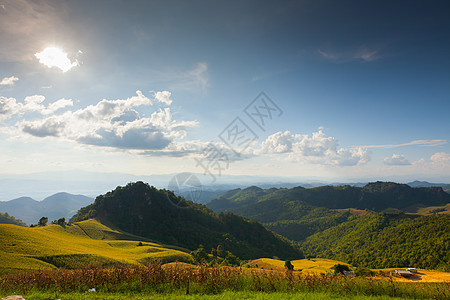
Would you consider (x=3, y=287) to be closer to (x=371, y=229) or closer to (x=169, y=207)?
(x=169, y=207)

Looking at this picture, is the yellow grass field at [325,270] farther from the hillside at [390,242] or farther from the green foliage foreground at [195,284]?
the hillside at [390,242]

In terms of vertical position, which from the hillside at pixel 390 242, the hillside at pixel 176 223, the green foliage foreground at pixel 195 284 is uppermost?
the green foliage foreground at pixel 195 284

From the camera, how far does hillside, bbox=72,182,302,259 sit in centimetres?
9366

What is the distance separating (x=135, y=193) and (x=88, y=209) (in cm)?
2036

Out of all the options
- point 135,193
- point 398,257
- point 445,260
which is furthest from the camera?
point 135,193

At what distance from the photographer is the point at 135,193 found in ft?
352

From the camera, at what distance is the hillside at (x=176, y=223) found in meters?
93.7

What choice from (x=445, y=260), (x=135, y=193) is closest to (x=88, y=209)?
(x=135, y=193)

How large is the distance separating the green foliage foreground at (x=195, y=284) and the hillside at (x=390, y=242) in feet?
262

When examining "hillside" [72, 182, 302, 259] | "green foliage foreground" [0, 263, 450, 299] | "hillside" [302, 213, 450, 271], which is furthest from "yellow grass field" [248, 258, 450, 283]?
"hillside" [302, 213, 450, 271]

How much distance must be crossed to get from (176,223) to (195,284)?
328 ft

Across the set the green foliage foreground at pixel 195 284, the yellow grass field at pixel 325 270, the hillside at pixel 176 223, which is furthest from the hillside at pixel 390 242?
the green foliage foreground at pixel 195 284

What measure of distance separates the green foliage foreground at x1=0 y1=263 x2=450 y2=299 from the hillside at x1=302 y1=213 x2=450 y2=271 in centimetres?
8000

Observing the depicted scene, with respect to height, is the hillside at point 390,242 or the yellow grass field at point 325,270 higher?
the yellow grass field at point 325,270
